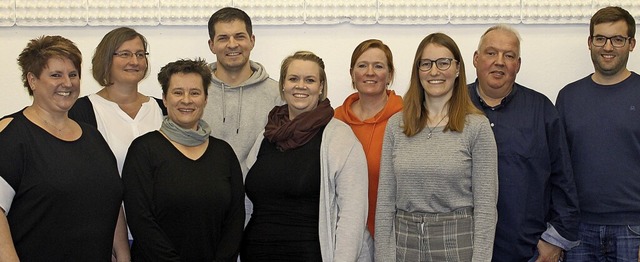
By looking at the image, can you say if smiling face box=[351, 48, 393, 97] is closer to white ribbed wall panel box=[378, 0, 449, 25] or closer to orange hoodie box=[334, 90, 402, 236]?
orange hoodie box=[334, 90, 402, 236]

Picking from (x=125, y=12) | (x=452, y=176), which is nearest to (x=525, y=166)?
(x=452, y=176)

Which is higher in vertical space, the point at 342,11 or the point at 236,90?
the point at 342,11

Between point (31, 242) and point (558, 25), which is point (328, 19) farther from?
point (31, 242)

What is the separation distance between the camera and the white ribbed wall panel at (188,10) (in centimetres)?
411

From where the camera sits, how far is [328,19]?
161 inches

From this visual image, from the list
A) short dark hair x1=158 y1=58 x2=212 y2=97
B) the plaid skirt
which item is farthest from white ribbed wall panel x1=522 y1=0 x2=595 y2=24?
short dark hair x1=158 y1=58 x2=212 y2=97

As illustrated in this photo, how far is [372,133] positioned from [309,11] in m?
1.15

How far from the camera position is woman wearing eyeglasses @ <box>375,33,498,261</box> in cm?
273

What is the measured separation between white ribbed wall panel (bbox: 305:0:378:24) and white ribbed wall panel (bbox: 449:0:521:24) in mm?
446

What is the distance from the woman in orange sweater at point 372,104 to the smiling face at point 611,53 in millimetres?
969

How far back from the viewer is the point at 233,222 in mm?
2871

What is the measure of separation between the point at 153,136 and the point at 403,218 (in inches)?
40.4

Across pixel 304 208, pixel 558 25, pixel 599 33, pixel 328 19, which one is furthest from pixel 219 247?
pixel 558 25

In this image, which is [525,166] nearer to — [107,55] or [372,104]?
[372,104]
